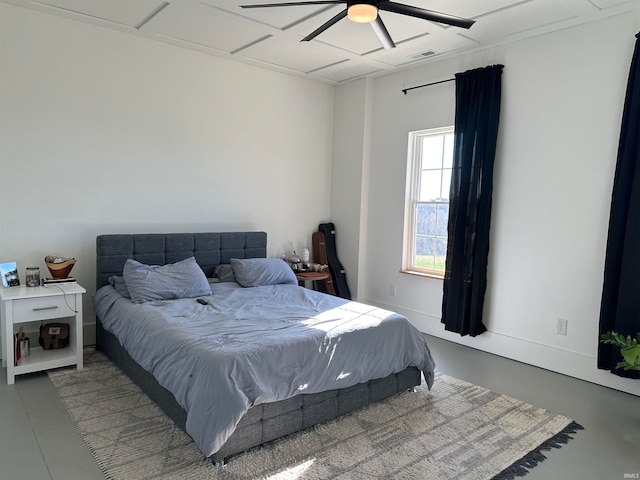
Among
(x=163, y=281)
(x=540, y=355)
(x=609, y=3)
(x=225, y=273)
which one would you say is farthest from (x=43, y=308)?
(x=609, y=3)

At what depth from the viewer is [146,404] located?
291 centimetres

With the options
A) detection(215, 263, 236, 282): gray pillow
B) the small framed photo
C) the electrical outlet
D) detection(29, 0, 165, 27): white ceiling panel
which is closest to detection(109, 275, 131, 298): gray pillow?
the small framed photo

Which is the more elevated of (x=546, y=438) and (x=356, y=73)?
(x=356, y=73)

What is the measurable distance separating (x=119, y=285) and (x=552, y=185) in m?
3.82

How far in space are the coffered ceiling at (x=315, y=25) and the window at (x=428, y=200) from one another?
2.92 feet

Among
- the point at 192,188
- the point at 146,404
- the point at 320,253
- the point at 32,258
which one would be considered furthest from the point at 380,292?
the point at 32,258

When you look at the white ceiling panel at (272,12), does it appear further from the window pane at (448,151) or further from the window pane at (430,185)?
the window pane at (430,185)

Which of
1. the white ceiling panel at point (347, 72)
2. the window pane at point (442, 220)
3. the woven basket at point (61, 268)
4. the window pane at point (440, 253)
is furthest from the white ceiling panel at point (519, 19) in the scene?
the woven basket at point (61, 268)

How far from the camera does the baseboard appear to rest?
11.3 feet

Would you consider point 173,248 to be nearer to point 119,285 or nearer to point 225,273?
point 225,273

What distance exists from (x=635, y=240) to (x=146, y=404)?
12.0ft

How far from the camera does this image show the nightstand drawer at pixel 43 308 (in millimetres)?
3156

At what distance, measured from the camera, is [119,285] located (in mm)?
3717

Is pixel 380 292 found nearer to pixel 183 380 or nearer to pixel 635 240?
pixel 635 240
